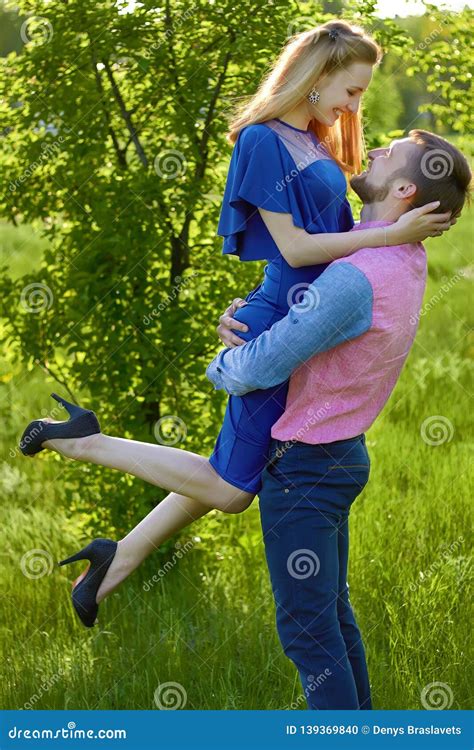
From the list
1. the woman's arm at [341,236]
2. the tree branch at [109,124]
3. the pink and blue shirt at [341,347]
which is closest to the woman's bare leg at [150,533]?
the pink and blue shirt at [341,347]

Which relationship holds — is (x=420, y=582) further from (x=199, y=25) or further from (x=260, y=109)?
(x=199, y=25)

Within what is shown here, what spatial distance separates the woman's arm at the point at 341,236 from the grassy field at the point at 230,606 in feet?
4.55

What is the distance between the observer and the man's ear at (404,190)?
2646 millimetres

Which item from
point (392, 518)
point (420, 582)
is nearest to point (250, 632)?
point (420, 582)

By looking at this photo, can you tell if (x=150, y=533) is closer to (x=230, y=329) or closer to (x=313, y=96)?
(x=230, y=329)

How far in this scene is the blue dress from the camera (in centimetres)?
270

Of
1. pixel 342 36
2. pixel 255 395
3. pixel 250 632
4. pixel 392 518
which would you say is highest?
pixel 342 36

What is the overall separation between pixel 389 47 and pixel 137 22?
0.91m

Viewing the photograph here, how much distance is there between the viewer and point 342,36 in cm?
277

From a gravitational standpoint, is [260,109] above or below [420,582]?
above

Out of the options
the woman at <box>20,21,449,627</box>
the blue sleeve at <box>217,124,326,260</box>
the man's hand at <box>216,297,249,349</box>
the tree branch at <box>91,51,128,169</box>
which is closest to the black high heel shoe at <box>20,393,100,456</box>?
the woman at <box>20,21,449,627</box>

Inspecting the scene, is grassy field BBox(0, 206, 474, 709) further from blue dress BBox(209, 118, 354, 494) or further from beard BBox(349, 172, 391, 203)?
beard BBox(349, 172, 391, 203)

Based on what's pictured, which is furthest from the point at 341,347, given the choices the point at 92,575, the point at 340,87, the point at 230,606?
the point at 230,606

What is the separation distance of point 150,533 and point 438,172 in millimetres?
1231
